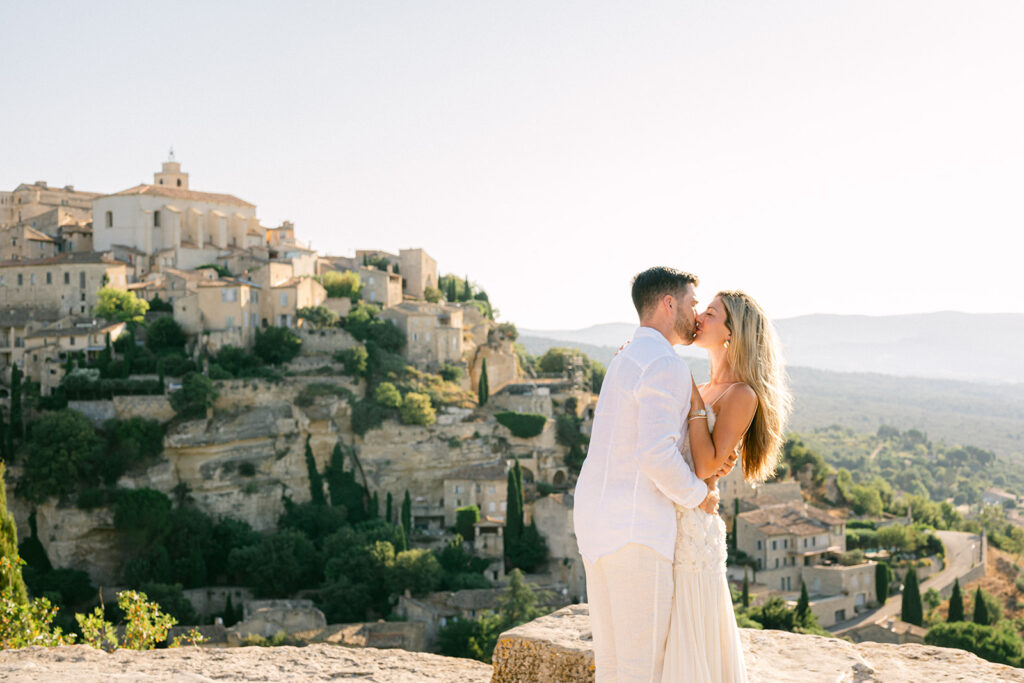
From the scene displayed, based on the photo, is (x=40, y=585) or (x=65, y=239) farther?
(x=65, y=239)

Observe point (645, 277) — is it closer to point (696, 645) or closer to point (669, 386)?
point (669, 386)

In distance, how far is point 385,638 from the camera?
2856cm

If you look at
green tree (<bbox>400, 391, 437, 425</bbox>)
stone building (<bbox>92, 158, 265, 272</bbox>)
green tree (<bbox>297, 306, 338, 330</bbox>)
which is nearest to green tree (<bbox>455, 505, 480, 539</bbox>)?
green tree (<bbox>400, 391, 437, 425</bbox>)

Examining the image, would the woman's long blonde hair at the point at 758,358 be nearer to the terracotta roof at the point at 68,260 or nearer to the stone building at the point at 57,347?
the stone building at the point at 57,347

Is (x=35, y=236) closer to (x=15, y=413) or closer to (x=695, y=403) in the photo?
(x=15, y=413)

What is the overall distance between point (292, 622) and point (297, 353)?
49.4 ft

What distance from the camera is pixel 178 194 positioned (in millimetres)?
51500

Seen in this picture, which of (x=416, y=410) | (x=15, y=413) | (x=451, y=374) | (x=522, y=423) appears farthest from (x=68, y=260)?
(x=522, y=423)

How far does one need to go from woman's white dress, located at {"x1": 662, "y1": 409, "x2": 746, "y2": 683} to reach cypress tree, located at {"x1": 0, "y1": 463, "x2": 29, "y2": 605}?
858 cm

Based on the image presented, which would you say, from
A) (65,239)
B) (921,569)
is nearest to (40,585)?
(65,239)

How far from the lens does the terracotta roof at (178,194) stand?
164ft

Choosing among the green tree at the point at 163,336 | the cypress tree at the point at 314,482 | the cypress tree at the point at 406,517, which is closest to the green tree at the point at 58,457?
the green tree at the point at 163,336

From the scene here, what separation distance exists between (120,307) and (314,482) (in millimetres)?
12652

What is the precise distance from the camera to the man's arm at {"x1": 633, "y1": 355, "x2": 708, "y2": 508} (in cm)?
384
